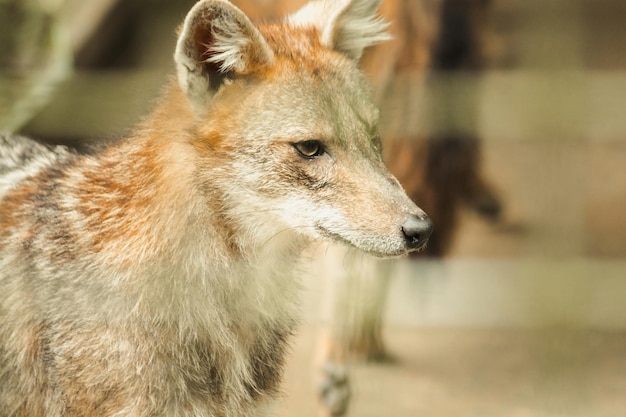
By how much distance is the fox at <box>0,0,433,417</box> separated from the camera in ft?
10.2

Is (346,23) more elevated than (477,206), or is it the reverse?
(346,23)

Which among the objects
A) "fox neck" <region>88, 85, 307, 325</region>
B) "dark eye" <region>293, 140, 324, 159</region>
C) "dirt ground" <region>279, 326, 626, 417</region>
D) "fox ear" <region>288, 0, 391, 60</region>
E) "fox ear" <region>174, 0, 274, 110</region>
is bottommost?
"dirt ground" <region>279, 326, 626, 417</region>

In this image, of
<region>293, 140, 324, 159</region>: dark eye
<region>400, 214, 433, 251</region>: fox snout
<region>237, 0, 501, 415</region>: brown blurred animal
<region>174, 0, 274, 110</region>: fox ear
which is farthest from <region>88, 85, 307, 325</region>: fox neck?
<region>237, 0, 501, 415</region>: brown blurred animal

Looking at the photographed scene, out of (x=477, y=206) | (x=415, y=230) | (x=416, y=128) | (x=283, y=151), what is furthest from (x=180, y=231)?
(x=477, y=206)

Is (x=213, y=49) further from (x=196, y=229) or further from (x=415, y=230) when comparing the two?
(x=415, y=230)

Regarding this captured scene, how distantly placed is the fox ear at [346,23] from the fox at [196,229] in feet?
0.11

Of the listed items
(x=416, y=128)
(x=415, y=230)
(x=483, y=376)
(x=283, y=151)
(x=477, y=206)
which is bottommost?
(x=483, y=376)

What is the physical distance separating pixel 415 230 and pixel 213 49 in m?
0.93

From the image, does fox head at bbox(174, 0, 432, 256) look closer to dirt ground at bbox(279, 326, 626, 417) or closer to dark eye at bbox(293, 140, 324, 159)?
dark eye at bbox(293, 140, 324, 159)

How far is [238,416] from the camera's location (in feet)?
11.0

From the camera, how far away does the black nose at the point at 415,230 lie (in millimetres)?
3045

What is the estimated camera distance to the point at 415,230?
9.98 ft

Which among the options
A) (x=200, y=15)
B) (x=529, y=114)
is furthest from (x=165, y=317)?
(x=529, y=114)

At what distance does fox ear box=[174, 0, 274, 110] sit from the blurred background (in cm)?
44
